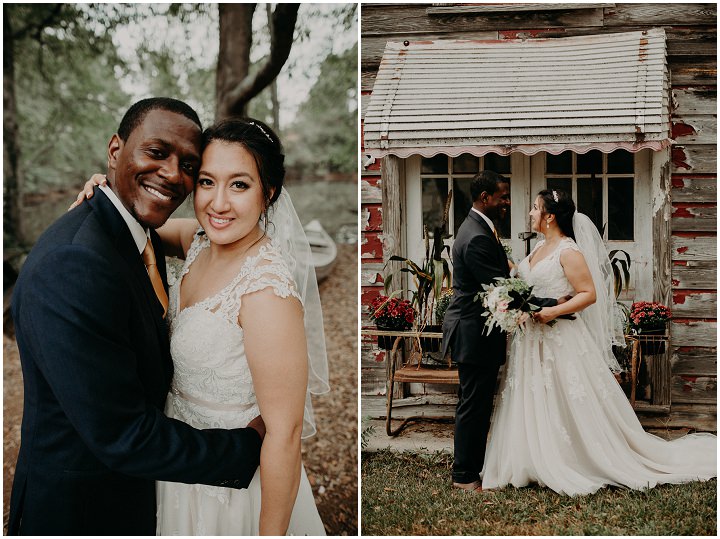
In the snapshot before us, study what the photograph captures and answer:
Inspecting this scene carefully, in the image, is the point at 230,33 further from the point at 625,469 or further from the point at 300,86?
the point at 625,469

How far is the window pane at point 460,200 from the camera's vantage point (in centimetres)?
291

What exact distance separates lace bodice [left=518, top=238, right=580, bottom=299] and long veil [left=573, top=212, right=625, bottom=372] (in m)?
0.07

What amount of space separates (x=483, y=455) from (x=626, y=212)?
4.65 ft

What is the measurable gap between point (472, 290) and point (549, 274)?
41cm

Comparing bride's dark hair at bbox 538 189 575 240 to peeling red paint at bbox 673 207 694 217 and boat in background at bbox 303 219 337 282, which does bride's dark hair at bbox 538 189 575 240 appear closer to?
peeling red paint at bbox 673 207 694 217

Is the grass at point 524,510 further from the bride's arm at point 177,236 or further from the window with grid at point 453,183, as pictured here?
the bride's arm at point 177,236

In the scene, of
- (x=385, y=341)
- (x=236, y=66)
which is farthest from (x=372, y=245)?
(x=236, y=66)

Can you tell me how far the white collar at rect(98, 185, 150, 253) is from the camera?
1.84 m

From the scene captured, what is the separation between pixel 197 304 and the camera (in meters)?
1.92

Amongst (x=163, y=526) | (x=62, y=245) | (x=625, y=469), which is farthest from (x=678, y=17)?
(x=163, y=526)

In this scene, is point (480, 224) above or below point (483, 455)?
above

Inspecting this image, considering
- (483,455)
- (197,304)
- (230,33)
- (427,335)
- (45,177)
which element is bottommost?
(483,455)

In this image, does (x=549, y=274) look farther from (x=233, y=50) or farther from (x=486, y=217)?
(x=233, y=50)

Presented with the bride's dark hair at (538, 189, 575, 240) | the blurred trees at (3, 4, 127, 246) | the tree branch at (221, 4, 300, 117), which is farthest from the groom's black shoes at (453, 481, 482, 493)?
the blurred trees at (3, 4, 127, 246)
